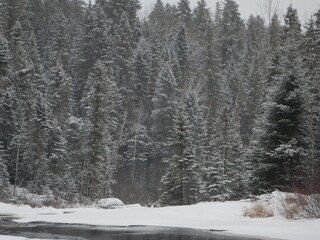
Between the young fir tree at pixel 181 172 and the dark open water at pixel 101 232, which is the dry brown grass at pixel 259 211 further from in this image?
the young fir tree at pixel 181 172

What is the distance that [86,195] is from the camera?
3903cm

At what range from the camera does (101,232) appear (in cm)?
1364

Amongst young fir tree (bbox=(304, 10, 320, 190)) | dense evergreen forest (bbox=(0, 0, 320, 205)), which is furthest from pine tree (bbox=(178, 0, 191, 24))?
young fir tree (bbox=(304, 10, 320, 190))

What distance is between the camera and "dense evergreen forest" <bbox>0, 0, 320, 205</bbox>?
21656 mm

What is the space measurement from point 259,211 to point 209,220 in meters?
2.03

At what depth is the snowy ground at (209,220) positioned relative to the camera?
12555 mm

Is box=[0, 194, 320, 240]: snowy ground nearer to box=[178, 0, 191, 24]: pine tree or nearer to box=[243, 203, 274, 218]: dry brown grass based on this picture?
box=[243, 203, 274, 218]: dry brown grass

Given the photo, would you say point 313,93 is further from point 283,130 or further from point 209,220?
point 209,220

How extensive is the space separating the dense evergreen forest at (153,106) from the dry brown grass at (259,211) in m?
1.55

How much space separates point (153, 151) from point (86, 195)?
68.6 ft

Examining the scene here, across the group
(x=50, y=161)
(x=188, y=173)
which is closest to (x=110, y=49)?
(x=50, y=161)

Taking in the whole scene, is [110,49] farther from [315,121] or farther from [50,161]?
[315,121]

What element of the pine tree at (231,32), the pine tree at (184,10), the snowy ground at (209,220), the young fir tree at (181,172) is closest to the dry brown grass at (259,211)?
the snowy ground at (209,220)

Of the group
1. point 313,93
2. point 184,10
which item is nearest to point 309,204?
point 313,93
